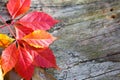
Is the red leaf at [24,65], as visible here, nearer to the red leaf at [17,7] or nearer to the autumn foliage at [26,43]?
the autumn foliage at [26,43]

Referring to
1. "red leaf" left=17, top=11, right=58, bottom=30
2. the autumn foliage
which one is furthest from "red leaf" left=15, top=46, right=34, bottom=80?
"red leaf" left=17, top=11, right=58, bottom=30

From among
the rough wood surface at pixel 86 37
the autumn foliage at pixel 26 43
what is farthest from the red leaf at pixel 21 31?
the rough wood surface at pixel 86 37

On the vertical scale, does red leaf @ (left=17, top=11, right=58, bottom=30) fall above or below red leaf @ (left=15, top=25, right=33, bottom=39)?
above

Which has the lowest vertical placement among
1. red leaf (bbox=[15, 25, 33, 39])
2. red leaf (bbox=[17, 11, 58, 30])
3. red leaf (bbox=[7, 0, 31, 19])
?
red leaf (bbox=[15, 25, 33, 39])

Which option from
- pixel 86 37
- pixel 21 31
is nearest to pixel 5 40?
pixel 21 31

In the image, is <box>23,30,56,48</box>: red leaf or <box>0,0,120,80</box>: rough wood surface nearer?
<box>23,30,56,48</box>: red leaf

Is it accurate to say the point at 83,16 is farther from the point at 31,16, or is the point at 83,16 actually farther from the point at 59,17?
the point at 31,16

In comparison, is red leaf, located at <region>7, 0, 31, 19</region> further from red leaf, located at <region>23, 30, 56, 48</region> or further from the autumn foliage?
red leaf, located at <region>23, 30, 56, 48</region>

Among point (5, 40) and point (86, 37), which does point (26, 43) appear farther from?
point (86, 37)
